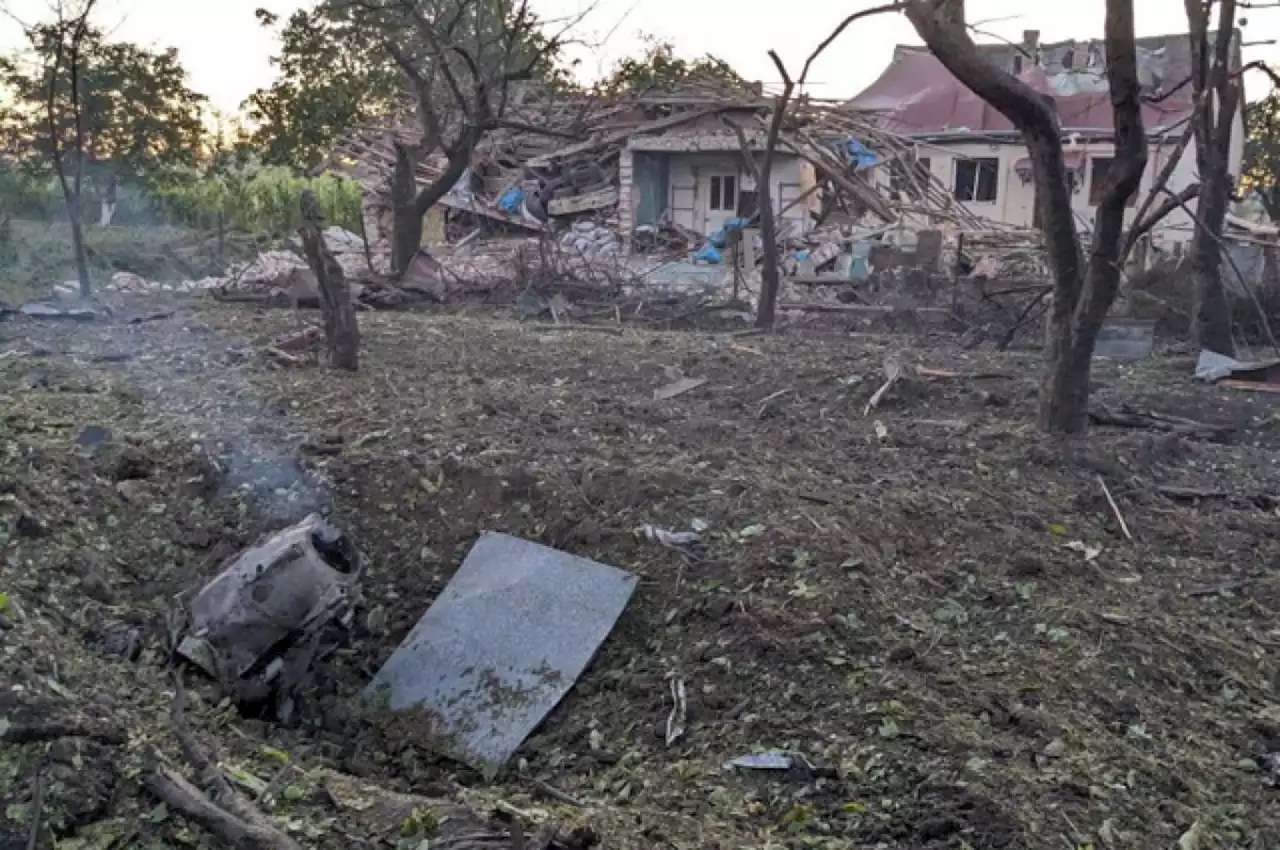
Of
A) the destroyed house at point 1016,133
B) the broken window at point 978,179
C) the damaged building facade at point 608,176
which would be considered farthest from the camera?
the broken window at point 978,179

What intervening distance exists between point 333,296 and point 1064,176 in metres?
4.52

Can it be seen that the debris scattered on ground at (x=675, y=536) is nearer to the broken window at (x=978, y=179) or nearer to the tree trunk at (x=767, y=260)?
the tree trunk at (x=767, y=260)

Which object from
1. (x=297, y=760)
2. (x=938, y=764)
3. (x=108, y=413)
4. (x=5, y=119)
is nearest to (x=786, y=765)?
(x=938, y=764)

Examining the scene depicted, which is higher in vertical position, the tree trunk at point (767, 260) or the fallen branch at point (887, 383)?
the tree trunk at point (767, 260)

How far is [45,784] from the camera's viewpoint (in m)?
2.38

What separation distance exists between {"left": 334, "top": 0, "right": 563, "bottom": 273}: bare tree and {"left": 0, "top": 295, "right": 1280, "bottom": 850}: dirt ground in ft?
20.7

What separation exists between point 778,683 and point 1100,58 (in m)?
26.2

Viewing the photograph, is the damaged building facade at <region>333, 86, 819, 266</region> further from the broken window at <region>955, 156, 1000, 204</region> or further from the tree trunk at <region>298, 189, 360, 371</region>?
the tree trunk at <region>298, 189, 360, 371</region>

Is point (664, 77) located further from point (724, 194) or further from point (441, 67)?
point (441, 67)

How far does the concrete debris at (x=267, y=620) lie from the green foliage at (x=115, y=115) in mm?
13000

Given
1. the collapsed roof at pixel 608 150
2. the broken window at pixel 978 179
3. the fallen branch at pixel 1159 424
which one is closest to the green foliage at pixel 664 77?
the collapsed roof at pixel 608 150

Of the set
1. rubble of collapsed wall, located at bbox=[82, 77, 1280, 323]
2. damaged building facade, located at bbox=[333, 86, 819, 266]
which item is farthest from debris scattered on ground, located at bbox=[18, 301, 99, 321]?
damaged building facade, located at bbox=[333, 86, 819, 266]

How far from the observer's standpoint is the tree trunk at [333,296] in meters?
7.01

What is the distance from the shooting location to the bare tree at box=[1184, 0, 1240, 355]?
8.03m
